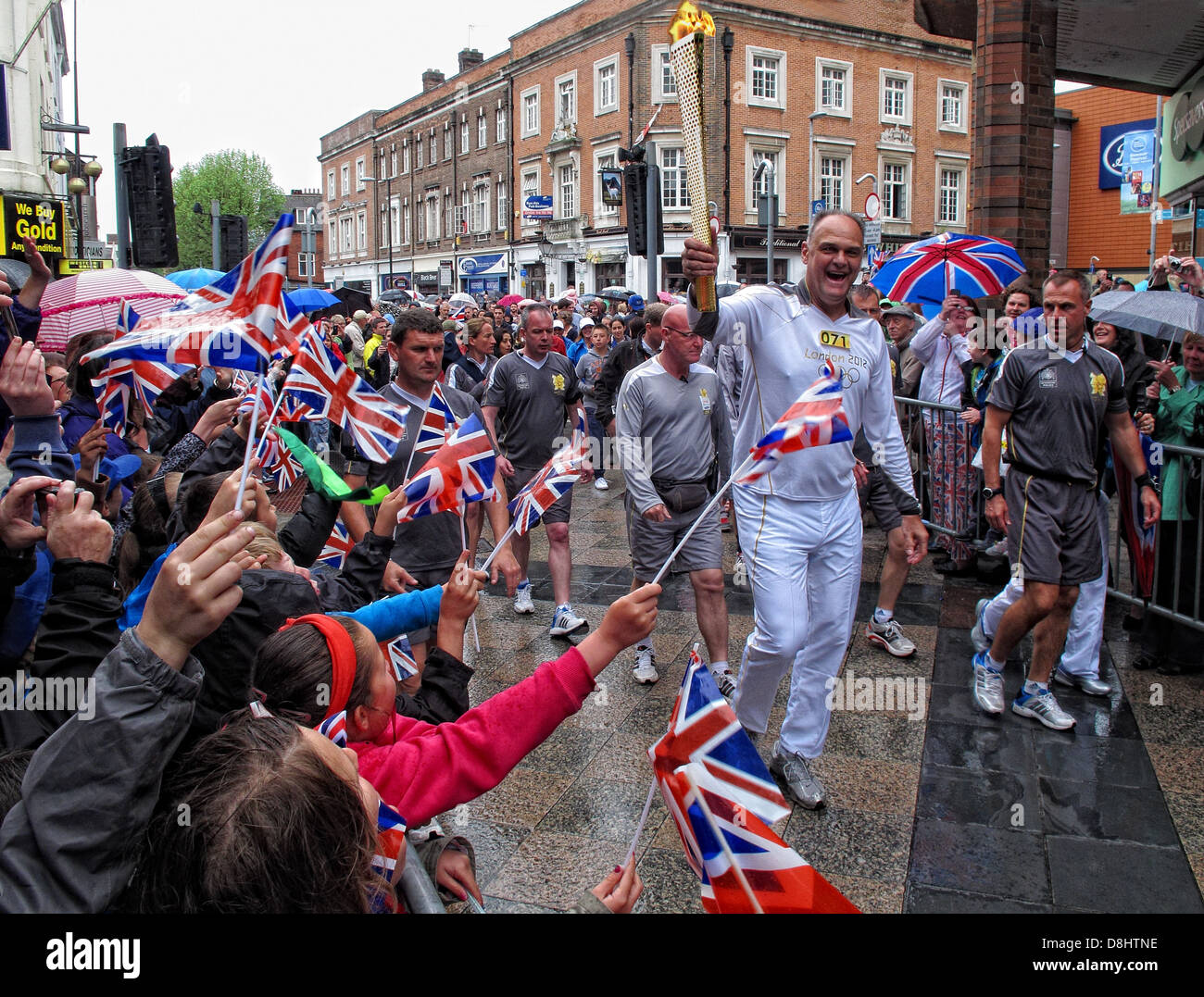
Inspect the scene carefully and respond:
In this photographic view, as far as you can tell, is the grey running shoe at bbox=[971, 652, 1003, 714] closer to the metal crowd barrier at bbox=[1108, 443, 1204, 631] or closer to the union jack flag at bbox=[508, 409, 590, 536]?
the metal crowd barrier at bbox=[1108, 443, 1204, 631]

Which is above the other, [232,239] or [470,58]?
[470,58]

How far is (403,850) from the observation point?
1.86 m

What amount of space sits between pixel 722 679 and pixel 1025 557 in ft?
5.21

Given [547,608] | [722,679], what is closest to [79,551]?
[722,679]

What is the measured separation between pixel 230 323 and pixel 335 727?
111cm

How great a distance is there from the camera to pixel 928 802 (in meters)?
3.81

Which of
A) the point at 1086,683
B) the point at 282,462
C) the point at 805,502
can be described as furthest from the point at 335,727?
the point at 1086,683

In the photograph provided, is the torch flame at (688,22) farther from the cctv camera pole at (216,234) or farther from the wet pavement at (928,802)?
the cctv camera pole at (216,234)

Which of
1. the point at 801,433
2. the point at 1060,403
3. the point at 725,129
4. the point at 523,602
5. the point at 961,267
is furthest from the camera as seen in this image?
the point at 725,129

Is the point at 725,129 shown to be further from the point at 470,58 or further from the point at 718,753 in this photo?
the point at 718,753

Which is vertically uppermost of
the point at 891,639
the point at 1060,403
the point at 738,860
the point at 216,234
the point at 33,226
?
the point at 33,226

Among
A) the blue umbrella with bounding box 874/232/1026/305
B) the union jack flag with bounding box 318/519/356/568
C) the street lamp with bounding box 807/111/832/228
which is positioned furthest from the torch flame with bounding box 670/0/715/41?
the street lamp with bounding box 807/111/832/228

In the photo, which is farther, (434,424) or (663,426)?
(663,426)
